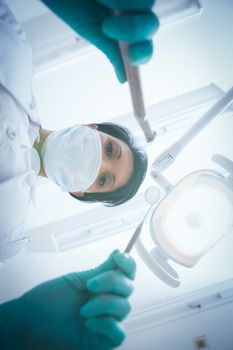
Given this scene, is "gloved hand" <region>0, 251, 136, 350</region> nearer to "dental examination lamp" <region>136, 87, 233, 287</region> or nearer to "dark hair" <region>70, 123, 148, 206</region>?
"dental examination lamp" <region>136, 87, 233, 287</region>

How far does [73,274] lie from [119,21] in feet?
2.50

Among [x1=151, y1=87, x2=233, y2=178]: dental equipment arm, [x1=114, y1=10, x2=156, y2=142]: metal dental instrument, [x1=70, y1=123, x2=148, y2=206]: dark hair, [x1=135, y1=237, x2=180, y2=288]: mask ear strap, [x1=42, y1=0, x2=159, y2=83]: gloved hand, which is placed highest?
[x1=42, y1=0, x2=159, y2=83]: gloved hand

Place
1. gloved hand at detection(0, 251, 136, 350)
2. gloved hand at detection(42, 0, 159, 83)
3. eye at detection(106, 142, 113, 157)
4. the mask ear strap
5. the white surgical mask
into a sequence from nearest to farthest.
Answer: gloved hand at detection(42, 0, 159, 83)
gloved hand at detection(0, 251, 136, 350)
the mask ear strap
the white surgical mask
eye at detection(106, 142, 113, 157)

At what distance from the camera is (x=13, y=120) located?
1.01m

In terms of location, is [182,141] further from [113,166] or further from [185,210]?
[113,166]

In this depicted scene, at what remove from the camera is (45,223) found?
4.77 feet

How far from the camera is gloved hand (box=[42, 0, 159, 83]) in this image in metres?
0.60

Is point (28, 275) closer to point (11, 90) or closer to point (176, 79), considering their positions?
point (11, 90)

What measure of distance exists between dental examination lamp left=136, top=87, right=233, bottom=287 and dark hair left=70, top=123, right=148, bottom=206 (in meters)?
0.42

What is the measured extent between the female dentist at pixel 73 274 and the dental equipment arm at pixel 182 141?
0.29 metres

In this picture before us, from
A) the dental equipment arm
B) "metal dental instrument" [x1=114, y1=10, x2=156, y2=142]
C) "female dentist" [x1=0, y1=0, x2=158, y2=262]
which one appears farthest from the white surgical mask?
"metal dental instrument" [x1=114, y1=10, x2=156, y2=142]

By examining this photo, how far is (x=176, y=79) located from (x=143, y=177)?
0.49 m

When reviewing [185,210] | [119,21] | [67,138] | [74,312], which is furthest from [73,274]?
[119,21]

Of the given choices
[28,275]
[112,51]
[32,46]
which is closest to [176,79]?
[112,51]
